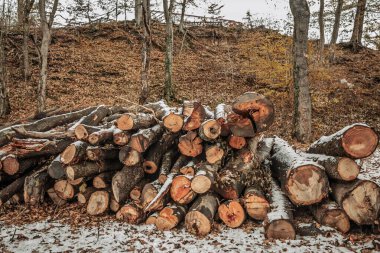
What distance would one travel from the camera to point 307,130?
10.0 meters

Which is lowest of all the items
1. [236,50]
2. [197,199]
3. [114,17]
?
[197,199]

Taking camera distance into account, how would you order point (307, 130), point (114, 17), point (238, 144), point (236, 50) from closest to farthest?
point (238, 144)
point (307, 130)
point (236, 50)
point (114, 17)

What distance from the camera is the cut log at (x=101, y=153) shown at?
16.9ft

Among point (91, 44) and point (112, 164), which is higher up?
point (91, 44)

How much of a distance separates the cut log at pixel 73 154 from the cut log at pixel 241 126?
8.33 feet

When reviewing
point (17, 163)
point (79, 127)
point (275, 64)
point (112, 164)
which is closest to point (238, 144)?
point (112, 164)

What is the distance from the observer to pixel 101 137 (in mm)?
5121

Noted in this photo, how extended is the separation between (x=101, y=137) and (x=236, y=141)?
2297mm

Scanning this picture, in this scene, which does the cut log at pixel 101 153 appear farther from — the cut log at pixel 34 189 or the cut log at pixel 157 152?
the cut log at pixel 34 189

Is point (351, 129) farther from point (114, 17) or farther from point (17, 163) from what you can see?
point (114, 17)

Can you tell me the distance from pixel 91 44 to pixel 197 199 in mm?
20088

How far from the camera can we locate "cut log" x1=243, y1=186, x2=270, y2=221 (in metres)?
4.63

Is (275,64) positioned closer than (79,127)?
No

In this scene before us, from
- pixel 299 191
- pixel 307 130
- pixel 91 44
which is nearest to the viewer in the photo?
pixel 299 191
